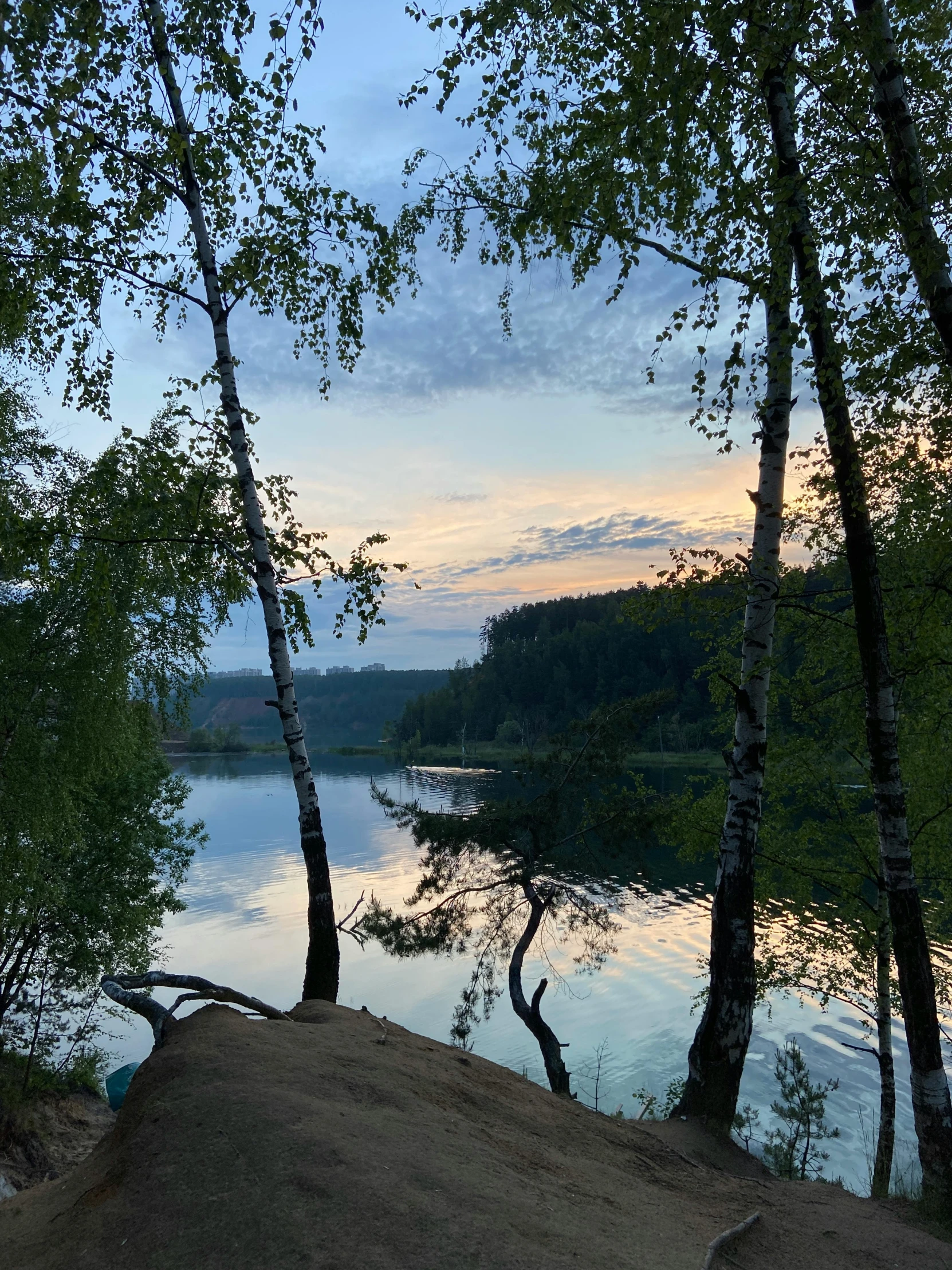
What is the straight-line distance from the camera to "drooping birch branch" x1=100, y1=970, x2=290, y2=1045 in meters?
6.09

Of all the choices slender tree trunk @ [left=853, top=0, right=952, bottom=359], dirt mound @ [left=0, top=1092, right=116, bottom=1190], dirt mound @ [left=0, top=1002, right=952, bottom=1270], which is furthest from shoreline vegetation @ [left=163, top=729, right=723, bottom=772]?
slender tree trunk @ [left=853, top=0, right=952, bottom=359]

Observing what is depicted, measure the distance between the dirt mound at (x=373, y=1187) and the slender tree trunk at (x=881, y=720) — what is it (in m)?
0.96

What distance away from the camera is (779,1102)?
65.3 ft

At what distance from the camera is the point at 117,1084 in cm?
1936

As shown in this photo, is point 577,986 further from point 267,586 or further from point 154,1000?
point 154,1000

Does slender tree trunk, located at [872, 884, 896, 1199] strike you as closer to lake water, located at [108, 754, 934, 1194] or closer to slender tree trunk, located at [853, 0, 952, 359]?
lake water, located at [108, 754, 934, 1194]

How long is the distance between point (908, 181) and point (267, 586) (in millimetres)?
7311

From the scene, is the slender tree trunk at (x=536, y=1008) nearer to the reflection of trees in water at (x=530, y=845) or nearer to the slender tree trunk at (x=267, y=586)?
the reflection of trees in water at (x=530, y=845)

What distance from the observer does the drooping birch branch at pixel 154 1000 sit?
20.0 feet

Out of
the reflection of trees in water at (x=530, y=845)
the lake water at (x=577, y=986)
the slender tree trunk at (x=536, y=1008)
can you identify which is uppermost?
the reflection of trees in water at (x=530, y=845)

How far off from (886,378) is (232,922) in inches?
1344

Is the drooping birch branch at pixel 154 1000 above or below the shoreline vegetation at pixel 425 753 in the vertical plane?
above

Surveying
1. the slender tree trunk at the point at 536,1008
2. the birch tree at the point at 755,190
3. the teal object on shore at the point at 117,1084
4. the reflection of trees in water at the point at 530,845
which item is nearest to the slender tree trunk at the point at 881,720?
the birch tree at the point at 755,190

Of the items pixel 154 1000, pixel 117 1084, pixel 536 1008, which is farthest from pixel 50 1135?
pixel 154 1000
